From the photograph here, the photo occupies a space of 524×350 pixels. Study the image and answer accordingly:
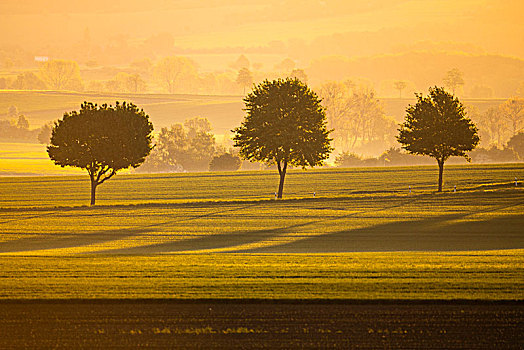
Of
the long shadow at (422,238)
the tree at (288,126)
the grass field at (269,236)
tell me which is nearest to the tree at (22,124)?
the grass field at (269,236)

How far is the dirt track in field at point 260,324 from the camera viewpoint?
15805 millimetres

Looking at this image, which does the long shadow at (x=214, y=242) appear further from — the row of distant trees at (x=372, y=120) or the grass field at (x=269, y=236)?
the row of distant trees at (x=372, y=120)

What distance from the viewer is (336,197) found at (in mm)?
60000

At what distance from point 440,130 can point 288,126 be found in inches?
598

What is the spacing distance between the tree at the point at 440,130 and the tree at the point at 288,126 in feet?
30.1

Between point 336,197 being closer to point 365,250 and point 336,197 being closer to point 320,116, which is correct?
point 320,116

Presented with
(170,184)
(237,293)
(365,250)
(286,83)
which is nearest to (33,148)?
(170,184)

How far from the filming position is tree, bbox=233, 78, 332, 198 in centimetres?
6316

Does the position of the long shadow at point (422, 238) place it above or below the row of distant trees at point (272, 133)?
below

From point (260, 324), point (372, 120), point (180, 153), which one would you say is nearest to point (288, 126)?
point (260, 324)

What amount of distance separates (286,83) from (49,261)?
40377 mm

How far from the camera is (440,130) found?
63.5m

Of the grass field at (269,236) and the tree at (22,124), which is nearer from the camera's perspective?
the grass field at (269,236)

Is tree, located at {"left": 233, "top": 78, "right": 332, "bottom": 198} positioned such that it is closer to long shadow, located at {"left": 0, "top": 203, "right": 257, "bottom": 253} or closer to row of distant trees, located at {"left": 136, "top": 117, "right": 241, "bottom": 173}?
long shadow, located at {"left": 0, "top": 203, "right": 257, "bottom": 253}
